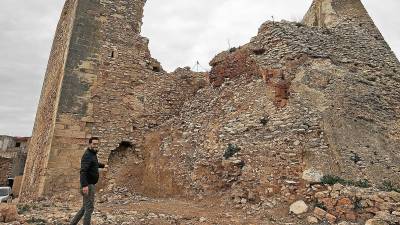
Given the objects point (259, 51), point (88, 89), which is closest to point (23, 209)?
point (88, 89)

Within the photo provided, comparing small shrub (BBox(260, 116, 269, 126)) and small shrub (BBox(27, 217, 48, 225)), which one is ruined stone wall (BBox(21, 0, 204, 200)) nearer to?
small shrub (BBox(27, 217, 48, 225))

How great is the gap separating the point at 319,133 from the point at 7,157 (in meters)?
24.1

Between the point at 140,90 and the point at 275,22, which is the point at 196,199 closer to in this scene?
the point at 140,90

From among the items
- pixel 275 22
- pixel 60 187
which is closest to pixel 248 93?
pixel 275 22

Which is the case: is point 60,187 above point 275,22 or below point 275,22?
below

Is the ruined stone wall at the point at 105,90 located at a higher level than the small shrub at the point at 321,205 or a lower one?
higher

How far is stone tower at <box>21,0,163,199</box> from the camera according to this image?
10969 millimetres

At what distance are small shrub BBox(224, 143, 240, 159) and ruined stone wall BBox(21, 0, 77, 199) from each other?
16.5 ft

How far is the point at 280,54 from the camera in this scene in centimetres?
1114

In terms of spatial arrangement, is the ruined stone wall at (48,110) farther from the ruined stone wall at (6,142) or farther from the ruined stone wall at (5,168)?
the ruined stone wall at (6,142)

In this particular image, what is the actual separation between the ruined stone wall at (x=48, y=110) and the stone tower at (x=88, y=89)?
4 cm

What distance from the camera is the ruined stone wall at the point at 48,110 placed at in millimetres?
11320

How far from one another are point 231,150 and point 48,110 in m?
6.44

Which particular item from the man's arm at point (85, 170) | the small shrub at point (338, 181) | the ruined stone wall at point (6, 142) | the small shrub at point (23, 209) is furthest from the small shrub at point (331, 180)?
the ruined stone wall at point (6, 142)
